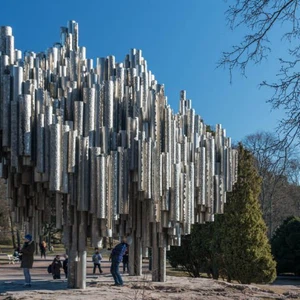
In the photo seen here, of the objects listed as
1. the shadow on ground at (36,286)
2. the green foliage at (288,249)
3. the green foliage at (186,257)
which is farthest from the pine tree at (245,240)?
the green foliage at (288,249)

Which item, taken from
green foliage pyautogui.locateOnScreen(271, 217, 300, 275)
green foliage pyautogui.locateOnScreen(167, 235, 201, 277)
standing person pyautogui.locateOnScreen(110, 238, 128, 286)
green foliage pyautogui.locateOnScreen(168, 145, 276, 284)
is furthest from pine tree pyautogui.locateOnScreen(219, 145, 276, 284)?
green foliage pyautogui.locateOnScreen(271, 217, 300, 275)

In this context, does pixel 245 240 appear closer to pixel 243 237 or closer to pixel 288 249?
pixel 243 237

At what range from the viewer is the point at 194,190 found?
16.7m

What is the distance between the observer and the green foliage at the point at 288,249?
111 feet

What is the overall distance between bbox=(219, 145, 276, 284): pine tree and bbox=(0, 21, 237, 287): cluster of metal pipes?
17.6 feet

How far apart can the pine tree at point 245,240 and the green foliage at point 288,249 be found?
11.2 metres

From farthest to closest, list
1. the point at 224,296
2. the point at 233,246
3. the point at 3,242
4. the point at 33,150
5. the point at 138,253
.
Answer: the point at 3,242
the point at 233,246
the point at 138,253
the point at 224,296
the point at 33,150

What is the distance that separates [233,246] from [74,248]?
10.2m

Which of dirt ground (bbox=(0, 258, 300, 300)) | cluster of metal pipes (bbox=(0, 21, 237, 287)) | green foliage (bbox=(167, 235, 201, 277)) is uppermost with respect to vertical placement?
cluster of metal pipes (bbox=(0, 21, 237, 287))

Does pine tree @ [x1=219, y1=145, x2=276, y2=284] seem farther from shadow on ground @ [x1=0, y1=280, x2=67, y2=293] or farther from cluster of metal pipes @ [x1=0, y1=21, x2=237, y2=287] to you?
shadow on ground @ [x1=0, y1=280, x2=67, y2=293]

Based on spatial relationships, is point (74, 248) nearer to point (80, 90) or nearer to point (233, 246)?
point (80, 90)

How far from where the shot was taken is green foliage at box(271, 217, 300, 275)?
3375 centimetres

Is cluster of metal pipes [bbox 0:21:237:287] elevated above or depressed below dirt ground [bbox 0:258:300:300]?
above

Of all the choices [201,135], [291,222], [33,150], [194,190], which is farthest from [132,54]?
[291,222]
